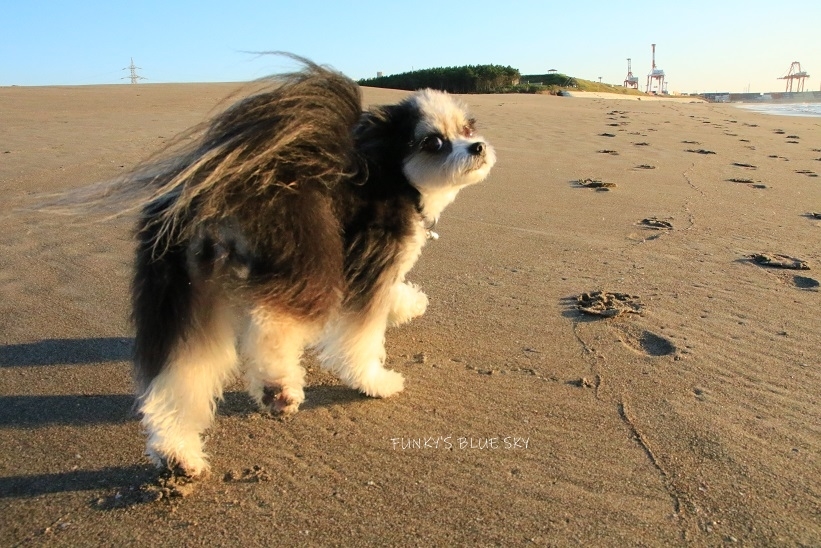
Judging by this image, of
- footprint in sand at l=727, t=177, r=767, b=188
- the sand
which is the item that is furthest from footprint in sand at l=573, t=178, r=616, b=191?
footprint in sand at l=727, t=177, r=767, b=188

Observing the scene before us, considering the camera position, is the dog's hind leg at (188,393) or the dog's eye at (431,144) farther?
the dog's eye at (431,144)

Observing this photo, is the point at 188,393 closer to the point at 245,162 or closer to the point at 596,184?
the point at 245,162

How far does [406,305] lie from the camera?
383cm

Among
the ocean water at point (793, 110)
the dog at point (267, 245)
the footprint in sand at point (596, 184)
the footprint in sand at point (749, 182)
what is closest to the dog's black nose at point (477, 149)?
the dog at point (267, 245)

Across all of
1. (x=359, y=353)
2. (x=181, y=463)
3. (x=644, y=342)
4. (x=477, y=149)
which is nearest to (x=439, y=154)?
(x=477, y=149)

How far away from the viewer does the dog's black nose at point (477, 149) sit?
3180 mm

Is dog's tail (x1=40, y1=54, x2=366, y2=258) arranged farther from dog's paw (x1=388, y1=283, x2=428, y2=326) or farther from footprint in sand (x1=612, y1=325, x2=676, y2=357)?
footprint in sand (x1=612, y1=325, x2=676, y2=357)

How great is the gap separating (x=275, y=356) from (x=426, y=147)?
121 centimetres

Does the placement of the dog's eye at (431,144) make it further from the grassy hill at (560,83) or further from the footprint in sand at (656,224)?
the grassy hill at (560,83)

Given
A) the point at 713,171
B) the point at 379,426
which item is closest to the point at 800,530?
the point at 379,426

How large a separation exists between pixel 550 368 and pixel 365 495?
1.31 meters

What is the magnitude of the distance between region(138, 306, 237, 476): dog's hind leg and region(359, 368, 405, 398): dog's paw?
80 centimetres

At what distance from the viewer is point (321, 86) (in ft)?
9.27

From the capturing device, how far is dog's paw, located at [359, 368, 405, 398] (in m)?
3.19
